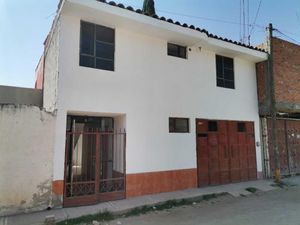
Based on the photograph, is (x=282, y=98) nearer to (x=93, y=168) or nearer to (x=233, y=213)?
(x=233, y=213)

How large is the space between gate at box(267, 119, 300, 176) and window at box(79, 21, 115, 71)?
8.23m

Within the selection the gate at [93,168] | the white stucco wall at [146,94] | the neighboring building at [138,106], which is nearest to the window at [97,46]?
the neighboring building at [138,106]

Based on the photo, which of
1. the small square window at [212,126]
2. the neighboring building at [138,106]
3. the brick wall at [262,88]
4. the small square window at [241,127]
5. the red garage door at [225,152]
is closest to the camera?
the neighboring building at [138,106]

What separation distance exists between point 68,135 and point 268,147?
9.05 m

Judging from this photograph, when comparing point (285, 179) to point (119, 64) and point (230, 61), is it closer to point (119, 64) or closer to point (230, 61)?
point (230, 61)

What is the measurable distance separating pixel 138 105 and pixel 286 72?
25.5 feet

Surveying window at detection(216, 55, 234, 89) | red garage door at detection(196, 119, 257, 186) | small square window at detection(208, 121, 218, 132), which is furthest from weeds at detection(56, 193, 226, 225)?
window at detection(216, 55, 234, 89)

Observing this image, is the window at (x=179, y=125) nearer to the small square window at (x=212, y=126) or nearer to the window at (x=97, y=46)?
the small square window at (x=212, y=126)

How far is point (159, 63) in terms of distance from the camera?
8961mm

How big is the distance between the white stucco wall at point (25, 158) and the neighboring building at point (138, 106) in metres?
0.24

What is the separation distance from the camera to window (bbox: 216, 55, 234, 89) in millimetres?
10609

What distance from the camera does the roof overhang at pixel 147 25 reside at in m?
7.14

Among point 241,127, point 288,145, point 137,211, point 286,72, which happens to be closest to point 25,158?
point 137,211

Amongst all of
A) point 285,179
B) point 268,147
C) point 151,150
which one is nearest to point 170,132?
point 151,150
